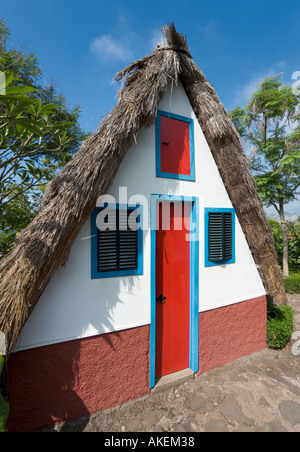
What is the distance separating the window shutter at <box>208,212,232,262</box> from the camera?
13.3 feet

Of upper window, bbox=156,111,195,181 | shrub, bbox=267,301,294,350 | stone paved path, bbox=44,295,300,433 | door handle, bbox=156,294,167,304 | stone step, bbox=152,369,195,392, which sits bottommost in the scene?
stone paved path, bbox=44,295,300,433

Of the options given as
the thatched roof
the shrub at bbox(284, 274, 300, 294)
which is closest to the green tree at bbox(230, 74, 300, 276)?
the shrub at bbox(284, 274, 300, 294)

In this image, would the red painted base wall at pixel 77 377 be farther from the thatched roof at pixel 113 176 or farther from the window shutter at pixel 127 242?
the window shutter at pixel 127 242

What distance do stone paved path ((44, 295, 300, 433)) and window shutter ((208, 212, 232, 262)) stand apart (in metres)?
2.16

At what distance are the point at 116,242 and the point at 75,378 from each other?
1.89 m

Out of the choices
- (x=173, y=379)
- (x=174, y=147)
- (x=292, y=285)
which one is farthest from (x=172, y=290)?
(x=292, y=285)

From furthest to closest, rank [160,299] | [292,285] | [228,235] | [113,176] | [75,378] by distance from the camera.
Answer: [292,285], [228,235], [160,299], [113,176], [75,378]

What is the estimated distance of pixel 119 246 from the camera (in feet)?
10.3

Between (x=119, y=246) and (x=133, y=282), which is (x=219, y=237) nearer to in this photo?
(x=133, y=282)

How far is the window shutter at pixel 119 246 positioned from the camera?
9.94ft

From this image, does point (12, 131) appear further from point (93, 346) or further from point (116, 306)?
point (93, 346)

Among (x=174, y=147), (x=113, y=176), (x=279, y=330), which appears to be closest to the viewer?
(x=113, y=176)

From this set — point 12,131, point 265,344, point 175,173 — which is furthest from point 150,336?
point 12,131

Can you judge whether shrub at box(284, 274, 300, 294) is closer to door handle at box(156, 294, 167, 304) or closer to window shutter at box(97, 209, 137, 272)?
door handle at box(156, 294, 167, 304)
